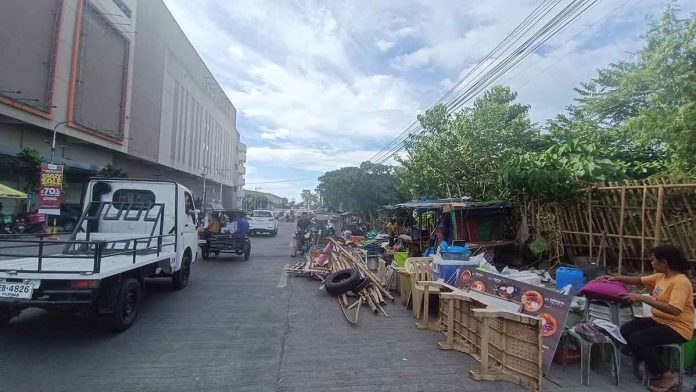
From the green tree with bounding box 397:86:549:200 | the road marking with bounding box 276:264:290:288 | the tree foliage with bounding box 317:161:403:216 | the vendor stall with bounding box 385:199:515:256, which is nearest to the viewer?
the road marking with bounding box 276:264:290:288

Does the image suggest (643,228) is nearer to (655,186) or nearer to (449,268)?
(655,186)

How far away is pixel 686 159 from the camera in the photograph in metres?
6.97

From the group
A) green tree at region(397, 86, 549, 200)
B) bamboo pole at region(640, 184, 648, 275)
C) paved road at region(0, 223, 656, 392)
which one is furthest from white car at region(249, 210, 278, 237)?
bamboo pole at region(640, 184, 648, 275)

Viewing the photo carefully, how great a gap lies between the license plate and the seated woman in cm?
684

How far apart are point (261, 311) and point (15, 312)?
136 inches

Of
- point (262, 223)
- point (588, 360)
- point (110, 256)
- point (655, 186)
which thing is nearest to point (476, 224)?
point (655, 186)

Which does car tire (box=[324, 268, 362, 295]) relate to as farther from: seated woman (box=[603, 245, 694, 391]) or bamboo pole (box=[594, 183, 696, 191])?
bamboo pole (box=[594, 183, 696, 191])


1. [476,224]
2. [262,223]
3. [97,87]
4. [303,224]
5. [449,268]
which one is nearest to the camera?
[449,268]

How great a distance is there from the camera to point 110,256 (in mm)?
5832

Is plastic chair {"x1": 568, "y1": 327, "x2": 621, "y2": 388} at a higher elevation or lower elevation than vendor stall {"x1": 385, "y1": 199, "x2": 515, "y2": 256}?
lower

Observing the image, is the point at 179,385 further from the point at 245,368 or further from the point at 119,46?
the point at 119,46

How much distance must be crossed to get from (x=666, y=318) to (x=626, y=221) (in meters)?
4.09

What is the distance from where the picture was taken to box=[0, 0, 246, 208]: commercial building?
60.5ft

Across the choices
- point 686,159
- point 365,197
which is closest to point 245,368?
point 686,159
